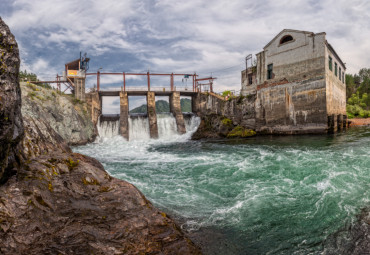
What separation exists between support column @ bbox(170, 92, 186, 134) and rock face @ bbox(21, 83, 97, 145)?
10.2 metres

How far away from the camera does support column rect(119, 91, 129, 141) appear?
2747cm

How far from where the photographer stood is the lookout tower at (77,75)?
2741cm

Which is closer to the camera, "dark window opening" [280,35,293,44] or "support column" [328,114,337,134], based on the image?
"support column" [328,114,337,134]

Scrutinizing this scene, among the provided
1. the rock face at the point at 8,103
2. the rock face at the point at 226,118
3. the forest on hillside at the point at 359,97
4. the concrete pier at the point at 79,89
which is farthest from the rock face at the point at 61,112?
the forest on hillside at the point at 359,97

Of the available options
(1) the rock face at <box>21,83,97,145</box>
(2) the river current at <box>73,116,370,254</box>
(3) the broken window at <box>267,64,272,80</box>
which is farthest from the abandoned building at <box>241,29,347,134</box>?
(1) the rock face at <box>21,83,97,145</box>

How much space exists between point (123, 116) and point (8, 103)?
26023 mm

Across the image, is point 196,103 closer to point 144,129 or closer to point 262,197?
point 144,129

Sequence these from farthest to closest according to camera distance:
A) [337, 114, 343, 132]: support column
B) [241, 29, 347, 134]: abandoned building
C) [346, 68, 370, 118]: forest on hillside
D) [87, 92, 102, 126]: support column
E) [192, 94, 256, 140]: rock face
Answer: [346, 68, 370, 118]: forest on hillside
[87, 92, 102, 126]: support column
[192, 94, 256, 140]: rock face
[337, 114, 343, 132]: support column
[241, 29, 347, 134]: abandoned building

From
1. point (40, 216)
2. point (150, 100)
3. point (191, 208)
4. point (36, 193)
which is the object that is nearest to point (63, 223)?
point (40, 216)

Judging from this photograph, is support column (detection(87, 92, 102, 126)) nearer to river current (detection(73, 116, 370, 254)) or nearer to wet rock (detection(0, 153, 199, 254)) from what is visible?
river current (detection(73, 116, 370, 254))

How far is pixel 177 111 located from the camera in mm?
31031

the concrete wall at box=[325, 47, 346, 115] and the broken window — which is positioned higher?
the broken window

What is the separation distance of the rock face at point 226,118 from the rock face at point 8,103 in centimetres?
2323

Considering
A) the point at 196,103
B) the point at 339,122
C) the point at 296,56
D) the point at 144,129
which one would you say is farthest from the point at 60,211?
the point at 196,103
